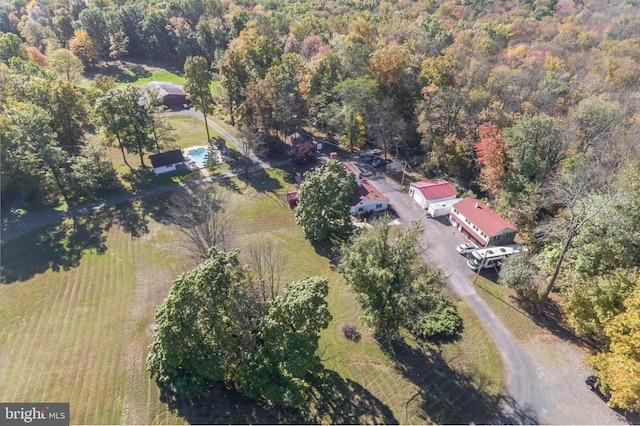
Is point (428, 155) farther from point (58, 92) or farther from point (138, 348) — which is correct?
point (58, 92)

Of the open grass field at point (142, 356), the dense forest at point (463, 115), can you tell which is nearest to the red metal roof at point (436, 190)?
the dense forest at point (463, 115)

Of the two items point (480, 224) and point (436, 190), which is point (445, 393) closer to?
point (480, 224)

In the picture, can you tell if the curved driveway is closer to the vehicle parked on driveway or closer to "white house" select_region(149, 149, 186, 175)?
the vehicle parked on driveway

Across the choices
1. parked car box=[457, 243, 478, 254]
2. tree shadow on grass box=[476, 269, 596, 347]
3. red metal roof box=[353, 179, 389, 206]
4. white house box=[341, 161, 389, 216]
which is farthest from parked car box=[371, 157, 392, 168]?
tree shadow on grass box=[476, 269, 596, 347]

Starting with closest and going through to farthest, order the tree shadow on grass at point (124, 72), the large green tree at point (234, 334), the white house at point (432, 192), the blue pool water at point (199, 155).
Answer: the large green tree at point (234, 334) < the white house at point (432, 192) < the blue pool water at point (199, 155) < the tree shadow on grass at point (124, 72)

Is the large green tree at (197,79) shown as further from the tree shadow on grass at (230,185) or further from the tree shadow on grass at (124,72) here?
the tree shadow on grass at (124,72)

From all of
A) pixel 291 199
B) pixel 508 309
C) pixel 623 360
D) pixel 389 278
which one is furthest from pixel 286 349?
pixel 291 199

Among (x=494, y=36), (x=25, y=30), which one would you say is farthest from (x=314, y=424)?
(x=25, y=30)
